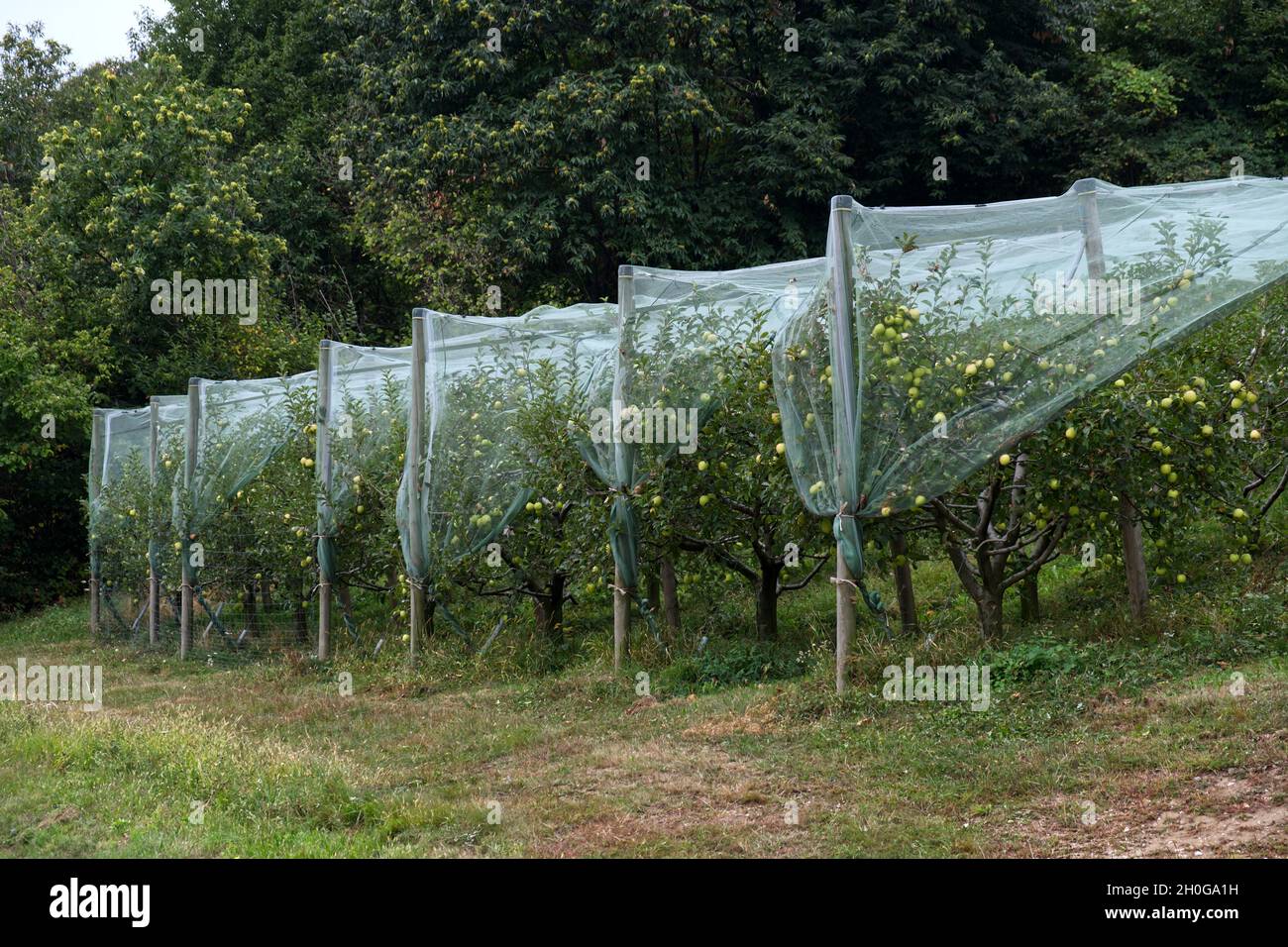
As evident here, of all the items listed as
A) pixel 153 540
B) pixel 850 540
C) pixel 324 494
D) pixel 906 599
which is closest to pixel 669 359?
pixel 850 540

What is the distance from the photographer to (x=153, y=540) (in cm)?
1234

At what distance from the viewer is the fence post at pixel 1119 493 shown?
6.32 meters

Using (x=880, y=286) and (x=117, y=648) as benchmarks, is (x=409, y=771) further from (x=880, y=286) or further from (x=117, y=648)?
(x=117, y=648)

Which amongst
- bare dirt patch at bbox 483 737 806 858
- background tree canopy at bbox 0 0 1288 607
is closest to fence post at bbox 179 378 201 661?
background tree canopy at bbox 0 0 1288 607

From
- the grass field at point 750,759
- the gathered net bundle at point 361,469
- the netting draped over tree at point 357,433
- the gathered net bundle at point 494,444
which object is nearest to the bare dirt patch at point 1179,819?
the grass field at point 750,759

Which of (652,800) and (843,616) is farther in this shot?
(843,616)

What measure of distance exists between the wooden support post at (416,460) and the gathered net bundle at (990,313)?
365cm

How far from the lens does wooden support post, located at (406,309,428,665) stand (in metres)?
9.50

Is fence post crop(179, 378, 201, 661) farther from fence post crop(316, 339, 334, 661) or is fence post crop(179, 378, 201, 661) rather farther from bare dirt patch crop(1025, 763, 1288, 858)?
bare dirt patch crop(1025, 763, 1288, 858)

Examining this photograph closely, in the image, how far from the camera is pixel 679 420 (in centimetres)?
785

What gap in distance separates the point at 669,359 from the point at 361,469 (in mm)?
3582

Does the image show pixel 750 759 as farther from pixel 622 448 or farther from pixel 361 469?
pixel 361 469

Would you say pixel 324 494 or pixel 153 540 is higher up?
pixel 324 494
